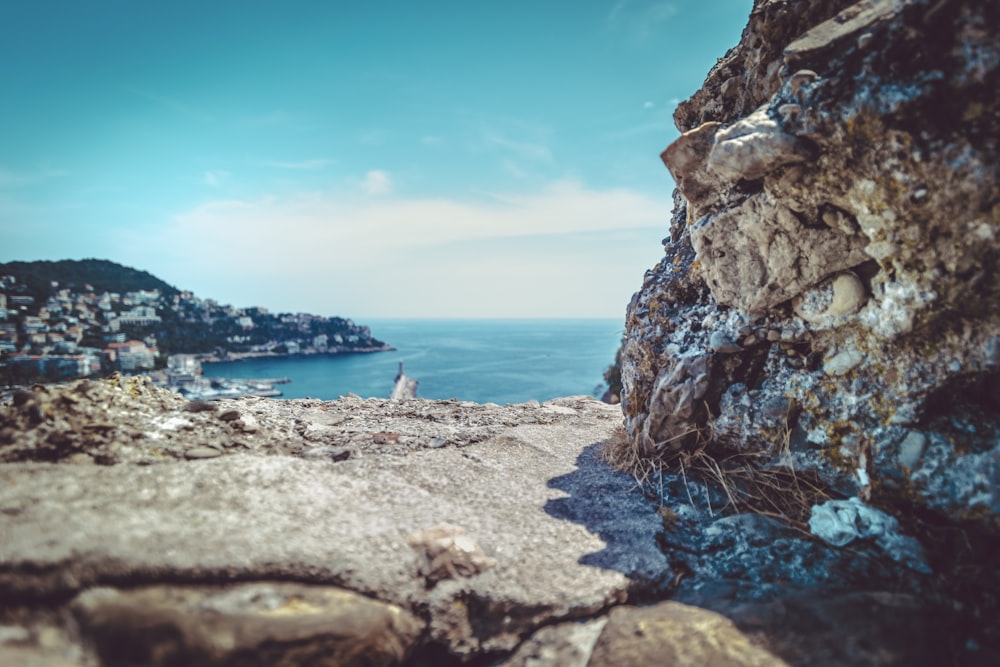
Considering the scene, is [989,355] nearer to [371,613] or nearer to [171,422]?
[371,613]

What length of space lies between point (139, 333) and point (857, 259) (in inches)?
2112

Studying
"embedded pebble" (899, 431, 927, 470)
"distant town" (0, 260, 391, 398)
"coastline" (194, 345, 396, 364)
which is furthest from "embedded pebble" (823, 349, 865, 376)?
"coastline" (194, 345, 396, 364)

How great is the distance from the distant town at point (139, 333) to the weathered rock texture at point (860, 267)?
33.9 ft

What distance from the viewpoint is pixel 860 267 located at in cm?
333

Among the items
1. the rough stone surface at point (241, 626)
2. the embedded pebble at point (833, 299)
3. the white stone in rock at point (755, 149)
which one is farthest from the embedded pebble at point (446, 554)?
the white stone in rock at point (755, 149)

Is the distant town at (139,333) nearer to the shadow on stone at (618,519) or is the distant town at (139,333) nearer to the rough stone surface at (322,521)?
the rough stone surface at (322,521)

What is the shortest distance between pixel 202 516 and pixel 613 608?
2.67 m

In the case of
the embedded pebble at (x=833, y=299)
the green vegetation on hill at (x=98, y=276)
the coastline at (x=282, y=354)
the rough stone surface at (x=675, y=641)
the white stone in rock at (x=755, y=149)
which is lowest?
the coastline at (x=282, y=354)

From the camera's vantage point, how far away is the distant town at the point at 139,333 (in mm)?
14267

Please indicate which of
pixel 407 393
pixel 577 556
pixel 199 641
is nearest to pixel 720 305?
pixel 577 556

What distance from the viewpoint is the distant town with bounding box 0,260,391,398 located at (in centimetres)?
1427

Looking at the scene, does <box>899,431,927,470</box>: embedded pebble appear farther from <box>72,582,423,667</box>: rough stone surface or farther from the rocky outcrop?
<box>72,582,423,667</box>: rough stone surface

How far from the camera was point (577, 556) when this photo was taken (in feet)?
10.3

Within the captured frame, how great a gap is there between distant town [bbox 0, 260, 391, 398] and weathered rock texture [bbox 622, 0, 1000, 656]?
10.3m
